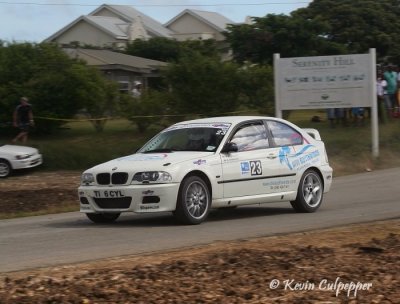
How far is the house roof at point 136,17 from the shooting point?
7800 centimetres

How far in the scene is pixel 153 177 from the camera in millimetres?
11648

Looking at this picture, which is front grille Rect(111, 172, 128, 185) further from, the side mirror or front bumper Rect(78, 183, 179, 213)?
the side mirror

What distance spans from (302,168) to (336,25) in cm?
4368

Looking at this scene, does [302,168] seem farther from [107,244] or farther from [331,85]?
[331,85]

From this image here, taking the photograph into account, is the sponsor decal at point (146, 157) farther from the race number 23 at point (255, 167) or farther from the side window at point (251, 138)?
the race number 23 at point (255, 167)

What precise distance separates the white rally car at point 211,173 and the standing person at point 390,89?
14.6 m

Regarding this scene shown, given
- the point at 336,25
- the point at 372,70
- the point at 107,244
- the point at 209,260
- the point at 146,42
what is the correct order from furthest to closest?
1. the point at 146,42
2. the point at 336,25
3. the point at 372,70
4. the point at 107,244
5. the point at 209,260

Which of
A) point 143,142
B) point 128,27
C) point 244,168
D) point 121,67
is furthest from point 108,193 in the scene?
point 128,27

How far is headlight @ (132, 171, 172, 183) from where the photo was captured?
11.6m

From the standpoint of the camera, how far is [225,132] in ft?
41.5

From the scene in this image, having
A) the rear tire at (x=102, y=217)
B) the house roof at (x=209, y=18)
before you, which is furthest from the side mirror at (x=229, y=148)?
the house roof at (x=209, y=18)

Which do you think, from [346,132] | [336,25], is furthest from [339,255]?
[336,25]

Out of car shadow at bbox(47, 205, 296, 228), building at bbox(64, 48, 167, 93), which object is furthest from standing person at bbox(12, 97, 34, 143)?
building at bbox(64, 48, 167, 93)

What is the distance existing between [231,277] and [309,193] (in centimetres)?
611
